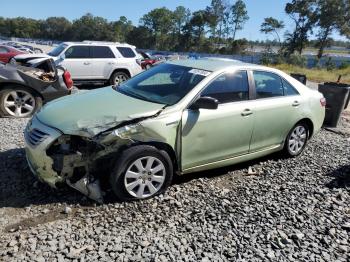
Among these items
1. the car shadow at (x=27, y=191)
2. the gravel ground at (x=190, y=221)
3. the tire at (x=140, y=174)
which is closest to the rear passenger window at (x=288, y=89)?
the gravel ground at (x=190, y=221)

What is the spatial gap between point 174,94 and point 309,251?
2336 mm

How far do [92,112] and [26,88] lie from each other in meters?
3.90

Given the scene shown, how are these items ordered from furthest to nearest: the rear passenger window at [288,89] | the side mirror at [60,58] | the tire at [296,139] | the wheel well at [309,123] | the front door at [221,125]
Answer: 1. the side mirror at [60,58]
2. the wheel well at [309,123]
3. the tire at [296,139]
4. the rear passenger window at [288,89]
5. the front door at [221,125]

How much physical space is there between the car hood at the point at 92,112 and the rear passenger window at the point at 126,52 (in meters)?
8.35

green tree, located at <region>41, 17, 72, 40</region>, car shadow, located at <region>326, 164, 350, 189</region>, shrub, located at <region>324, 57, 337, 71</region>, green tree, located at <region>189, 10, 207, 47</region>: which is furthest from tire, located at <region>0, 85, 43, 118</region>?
green tree, located at <region>41, 17, 72, 40</region>

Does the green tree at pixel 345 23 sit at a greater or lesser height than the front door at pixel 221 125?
greater

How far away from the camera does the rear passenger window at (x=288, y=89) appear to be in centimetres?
554

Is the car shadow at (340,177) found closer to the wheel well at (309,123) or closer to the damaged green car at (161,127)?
the wheel well at (309,123)

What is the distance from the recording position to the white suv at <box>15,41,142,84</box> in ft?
38.9

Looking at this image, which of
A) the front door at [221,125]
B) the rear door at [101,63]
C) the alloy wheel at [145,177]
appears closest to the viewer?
the alloy wheel at [145,177]

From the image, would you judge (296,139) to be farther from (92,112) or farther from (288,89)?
(92,112)

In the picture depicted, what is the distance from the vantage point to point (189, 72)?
4.85 m

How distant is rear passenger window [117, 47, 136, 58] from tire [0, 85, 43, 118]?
5774mm

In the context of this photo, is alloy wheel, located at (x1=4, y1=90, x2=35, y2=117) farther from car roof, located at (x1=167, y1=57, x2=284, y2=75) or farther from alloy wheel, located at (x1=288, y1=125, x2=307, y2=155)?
alloy wheel, located at (x1=288, y1=125, x2=307, y2=155)
